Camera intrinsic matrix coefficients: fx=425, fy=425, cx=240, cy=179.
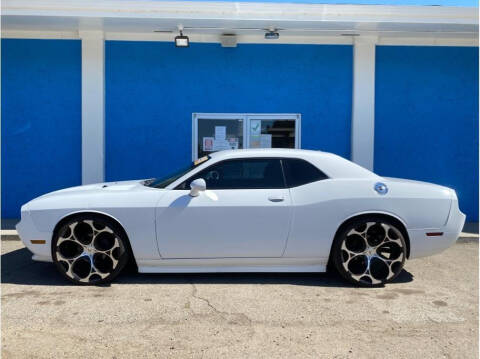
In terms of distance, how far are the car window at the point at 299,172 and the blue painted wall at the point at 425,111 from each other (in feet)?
14.1

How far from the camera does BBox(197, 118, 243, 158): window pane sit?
27.3 feet

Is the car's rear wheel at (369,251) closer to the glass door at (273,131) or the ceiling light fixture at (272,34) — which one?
the glass door at (273,131)

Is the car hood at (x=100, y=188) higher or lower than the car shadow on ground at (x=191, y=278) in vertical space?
higher

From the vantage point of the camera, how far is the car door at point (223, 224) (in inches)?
173

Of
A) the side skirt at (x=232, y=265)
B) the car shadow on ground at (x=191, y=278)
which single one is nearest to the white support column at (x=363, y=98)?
the car shadow on ground at (x=191, y=278)

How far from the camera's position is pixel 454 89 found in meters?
8.52

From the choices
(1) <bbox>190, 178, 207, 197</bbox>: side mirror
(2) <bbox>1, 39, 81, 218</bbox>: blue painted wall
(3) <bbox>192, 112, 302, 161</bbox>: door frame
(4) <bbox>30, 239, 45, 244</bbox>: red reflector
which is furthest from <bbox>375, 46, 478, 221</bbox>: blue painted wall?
(4) <bbox>30, 239, 45, 244</bbox>: red reflector

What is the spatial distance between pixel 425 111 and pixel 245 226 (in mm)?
5772

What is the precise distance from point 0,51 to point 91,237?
18.7 feet

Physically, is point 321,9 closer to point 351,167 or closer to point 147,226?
point 351,167

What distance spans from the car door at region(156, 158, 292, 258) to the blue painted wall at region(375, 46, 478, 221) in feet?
15.6

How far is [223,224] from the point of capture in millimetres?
4410

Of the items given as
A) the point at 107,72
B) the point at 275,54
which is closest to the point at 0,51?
the point at 107,72

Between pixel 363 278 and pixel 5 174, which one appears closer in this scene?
pixel 363 278
